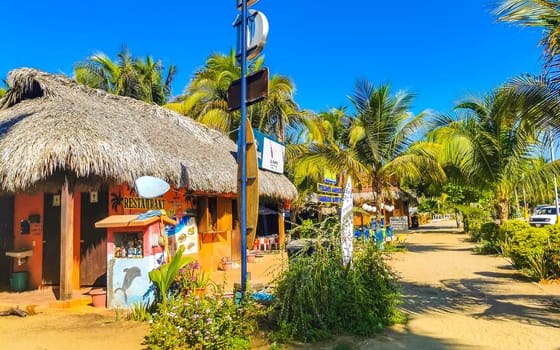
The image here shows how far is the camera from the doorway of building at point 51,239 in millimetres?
8195

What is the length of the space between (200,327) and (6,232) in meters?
6.58

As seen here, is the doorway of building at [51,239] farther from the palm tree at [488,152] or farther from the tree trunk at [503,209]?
the tree trunk at [503,209]

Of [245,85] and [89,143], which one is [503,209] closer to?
[245,85]

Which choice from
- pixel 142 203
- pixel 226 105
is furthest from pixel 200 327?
pixel 226 105

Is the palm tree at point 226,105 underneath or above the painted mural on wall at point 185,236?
above

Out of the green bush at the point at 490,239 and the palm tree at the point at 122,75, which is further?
the palm tree at the point at 122,75

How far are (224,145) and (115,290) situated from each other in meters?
6.78

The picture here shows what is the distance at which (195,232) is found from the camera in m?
9.85

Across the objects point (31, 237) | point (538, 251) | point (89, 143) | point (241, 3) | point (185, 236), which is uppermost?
point (241, 3)

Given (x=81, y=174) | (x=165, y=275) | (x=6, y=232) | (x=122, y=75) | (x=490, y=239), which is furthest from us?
(x=122, y=75)

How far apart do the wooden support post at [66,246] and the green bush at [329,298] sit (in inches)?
144

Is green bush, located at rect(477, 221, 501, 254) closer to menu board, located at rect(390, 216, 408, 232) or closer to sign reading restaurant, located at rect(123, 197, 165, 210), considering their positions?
sign reading restaurant, located at rect(123, 197, 165, 210)

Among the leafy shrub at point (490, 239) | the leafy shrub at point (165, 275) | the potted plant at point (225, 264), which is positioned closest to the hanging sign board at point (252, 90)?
the leafy shrub at point (165, 275)

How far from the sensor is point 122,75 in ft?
65.8
